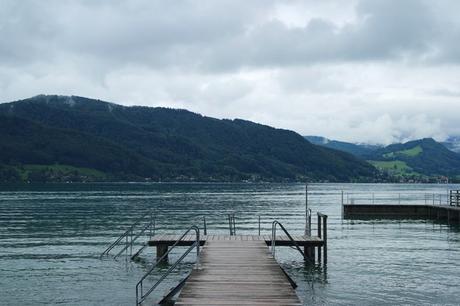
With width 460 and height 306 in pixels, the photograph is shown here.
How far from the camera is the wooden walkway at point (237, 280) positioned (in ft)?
61.0

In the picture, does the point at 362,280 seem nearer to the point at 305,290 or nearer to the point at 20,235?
the point at 305,290

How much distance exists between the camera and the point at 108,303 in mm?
26781

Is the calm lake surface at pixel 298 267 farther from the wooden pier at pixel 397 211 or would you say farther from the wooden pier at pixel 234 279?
the wooden pier at pixel 397 211

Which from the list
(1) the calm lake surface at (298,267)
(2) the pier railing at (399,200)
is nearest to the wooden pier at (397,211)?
(2) the pier railing at (399,200)

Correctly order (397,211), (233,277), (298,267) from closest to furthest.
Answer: (233,277) → (298,267) → (397,211)

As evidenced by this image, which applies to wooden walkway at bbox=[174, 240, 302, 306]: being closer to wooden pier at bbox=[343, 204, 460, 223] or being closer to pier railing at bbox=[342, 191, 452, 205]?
wooden pier at bbox=[343, 204, 460, 223]

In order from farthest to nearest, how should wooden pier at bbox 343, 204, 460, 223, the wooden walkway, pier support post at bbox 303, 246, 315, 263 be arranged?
wooden pier at bbox 343, 204, 460, 223, pier support post at bbox 303, 246, 315, 263, the wooden walkway

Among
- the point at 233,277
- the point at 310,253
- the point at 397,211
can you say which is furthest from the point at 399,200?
the point at 233,277

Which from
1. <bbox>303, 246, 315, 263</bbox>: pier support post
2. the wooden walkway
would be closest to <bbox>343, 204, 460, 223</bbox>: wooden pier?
<bbox>303, 246, 315, 263</bbox>: pier support post

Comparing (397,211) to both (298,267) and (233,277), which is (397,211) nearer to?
(298,267)

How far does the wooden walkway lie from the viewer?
18.6 meters

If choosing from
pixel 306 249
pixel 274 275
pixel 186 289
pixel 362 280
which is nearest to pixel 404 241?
pixel 306 249

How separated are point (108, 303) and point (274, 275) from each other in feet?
29.7

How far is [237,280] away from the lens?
21.6m
